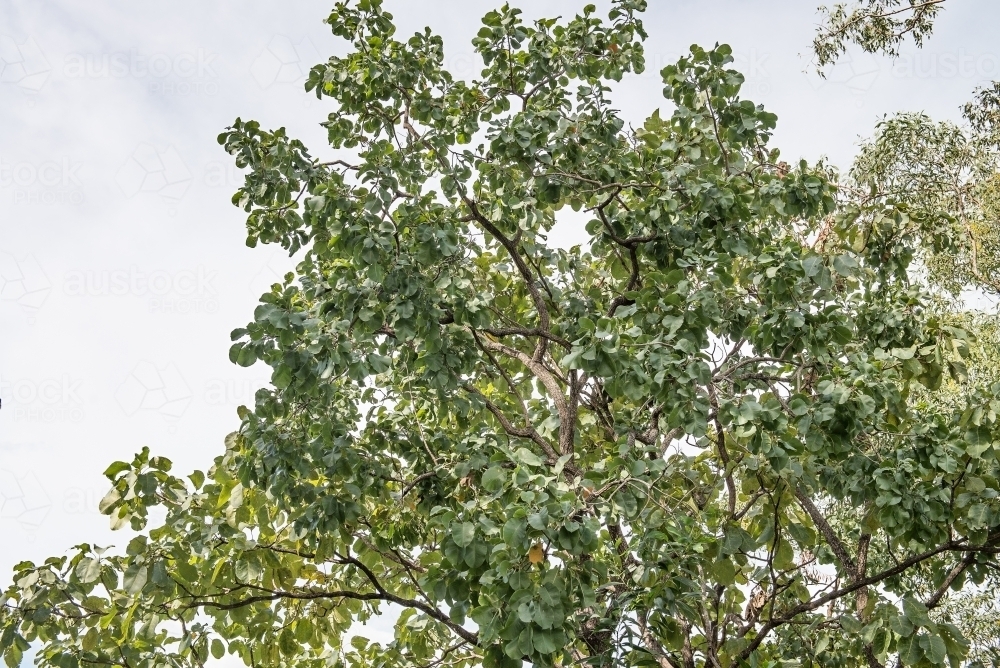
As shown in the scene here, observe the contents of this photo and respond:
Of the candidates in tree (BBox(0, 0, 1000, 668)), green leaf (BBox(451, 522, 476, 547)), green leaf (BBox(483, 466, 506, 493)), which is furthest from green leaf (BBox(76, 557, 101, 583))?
green leaf (BBox(483, 466, 506, 493))

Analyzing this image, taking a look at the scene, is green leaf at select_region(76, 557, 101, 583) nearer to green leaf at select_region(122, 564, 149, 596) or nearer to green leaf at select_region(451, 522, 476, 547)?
green leaf at select_region(122, 564, 149, 596)

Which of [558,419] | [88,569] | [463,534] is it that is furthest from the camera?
[558,419]

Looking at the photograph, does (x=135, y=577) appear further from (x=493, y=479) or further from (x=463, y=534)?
(x=493, y=479)

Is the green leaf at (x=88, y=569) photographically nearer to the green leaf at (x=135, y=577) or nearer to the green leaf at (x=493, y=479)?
the green leaf at (x=135, y=577)

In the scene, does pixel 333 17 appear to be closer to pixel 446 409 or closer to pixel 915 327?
pixel 446 409

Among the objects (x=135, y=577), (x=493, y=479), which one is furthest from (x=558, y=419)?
(x=135, y=577)

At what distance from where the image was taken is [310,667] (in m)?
6.14

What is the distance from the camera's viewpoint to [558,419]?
5.51 m

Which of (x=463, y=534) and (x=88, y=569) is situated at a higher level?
(x=88, y=569)

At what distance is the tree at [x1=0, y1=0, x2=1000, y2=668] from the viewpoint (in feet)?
13.2

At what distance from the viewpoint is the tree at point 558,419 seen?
4035 millimetres

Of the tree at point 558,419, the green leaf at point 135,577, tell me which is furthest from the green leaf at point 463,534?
the green leaf at point 135,577

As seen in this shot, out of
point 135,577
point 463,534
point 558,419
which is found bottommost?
point 463,534

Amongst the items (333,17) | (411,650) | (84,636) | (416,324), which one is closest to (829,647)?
(411,650)
